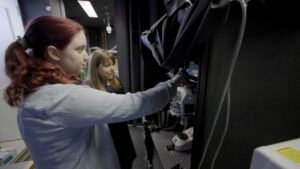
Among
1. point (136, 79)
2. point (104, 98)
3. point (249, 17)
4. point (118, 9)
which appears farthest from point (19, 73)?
point (118, 9)

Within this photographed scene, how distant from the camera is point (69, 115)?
1.51 feet

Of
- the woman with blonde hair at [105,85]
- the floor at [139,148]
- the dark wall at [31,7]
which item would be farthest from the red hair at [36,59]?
the dark wall at [31,7]

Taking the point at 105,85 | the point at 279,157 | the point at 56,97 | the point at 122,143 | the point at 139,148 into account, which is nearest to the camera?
the point at 279,157

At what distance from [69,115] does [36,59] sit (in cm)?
28

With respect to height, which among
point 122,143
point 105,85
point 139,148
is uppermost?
point 105,85

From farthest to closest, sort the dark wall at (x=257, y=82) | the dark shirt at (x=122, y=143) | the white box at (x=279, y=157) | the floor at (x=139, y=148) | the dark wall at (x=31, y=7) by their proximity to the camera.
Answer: the dark wall at (x=31, y=7), the floor at (x=139, y=148), the dark shirt at (x=122, y=143), the dark wall at (x=257, y=82), the white box at (x=279, y=157)

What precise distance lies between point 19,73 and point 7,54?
0.38 feet

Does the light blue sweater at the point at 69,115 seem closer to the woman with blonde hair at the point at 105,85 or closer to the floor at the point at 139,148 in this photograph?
the woman with blonde hair at the point at 105,85

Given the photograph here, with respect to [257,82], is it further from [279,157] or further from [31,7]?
[31,7]

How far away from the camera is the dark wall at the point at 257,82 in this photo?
45 centimetres

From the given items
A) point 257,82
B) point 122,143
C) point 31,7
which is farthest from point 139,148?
point 31,7

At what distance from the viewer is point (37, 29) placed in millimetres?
498

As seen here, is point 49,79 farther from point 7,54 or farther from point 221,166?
point 221,166

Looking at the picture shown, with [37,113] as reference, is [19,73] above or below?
above
